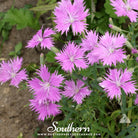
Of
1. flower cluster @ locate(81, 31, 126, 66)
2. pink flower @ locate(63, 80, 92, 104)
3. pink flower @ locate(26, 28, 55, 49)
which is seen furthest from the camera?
pink flower @ locate(63, 80, 92, 104)

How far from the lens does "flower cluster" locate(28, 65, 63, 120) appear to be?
0.76 m

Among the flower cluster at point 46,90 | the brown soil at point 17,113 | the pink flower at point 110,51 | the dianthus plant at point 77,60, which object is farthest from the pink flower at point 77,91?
the brown soil at point 17,113

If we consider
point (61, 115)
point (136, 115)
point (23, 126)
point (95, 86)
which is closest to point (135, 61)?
point (95, 86)

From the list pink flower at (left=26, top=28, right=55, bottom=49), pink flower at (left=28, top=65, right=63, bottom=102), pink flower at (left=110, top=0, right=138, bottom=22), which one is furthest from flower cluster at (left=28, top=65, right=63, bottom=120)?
pink flower at (left=110, top=0, right=138, bottom=22)

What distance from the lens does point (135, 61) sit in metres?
0.98

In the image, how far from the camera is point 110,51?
0.75 meters

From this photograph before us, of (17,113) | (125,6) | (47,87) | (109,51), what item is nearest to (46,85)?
(47,87)

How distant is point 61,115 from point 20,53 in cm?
67

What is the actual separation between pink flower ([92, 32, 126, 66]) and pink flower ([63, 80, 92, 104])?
0.24 meters

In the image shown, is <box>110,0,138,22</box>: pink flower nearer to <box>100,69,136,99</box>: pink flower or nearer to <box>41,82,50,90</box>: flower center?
<box>100,69,136,99</box>: pink flower

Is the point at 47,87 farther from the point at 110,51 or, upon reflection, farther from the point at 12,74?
the point at 110,51

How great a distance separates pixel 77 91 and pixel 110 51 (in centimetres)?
30

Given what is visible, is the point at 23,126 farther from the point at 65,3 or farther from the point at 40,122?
the point at 65,3

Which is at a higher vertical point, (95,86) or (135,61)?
(135,61)
